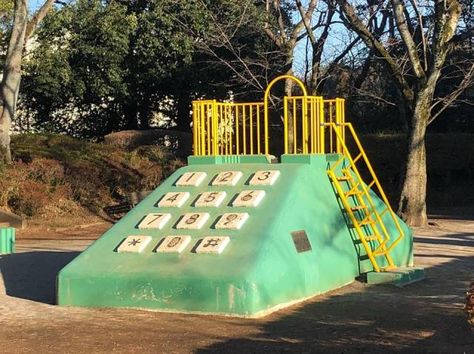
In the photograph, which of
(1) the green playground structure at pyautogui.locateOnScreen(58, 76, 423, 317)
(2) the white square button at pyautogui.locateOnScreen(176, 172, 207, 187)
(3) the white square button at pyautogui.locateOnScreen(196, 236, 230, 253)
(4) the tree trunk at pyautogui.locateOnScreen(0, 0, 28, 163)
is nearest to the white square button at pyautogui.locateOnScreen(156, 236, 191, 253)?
(1) the green playground structure at pyautogui.locateOnScreen(58, 76, 423, 317)

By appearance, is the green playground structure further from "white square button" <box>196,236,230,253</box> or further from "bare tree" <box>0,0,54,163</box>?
"bare tree" <box>0,0,54,163</box>

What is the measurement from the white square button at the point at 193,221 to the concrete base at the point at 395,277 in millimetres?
2633

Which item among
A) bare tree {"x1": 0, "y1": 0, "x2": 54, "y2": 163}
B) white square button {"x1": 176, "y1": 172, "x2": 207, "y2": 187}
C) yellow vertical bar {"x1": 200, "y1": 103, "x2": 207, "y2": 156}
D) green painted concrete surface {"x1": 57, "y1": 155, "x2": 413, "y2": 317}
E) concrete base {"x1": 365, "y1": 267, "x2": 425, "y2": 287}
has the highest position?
bare tree {"x1": 0, "y1": 0, "x2": 54, "y2": 163}

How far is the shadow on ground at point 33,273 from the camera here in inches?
466

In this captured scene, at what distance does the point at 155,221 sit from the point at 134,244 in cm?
62

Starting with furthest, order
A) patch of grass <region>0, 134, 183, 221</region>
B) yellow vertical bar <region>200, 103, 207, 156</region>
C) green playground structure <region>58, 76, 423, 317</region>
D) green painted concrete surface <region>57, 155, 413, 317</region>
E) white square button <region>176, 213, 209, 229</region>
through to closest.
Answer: patch of grass <region>0, 134, 183, 221</region>, yellow vertical bar <region>200, 103, 207, 156</region>, white square button <region>176, 213, 209, 229</region>, green playground structure <region>58, 76, 423, 317</region>, green painted concrete surface <region>57, 155, 413, 317</region>

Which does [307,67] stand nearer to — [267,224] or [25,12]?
[25,12]

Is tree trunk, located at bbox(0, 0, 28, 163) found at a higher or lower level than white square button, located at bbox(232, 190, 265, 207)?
higher

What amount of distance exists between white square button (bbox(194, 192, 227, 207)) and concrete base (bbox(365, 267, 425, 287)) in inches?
96.8

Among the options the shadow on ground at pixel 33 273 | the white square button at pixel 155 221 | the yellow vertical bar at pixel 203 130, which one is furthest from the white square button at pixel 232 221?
the yellow vertical bar at pixel 203 130

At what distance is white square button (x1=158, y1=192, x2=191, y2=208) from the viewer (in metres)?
12.0

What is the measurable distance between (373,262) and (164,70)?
2217 centimetres

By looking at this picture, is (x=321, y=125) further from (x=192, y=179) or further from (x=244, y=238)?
(x=244, y=238)

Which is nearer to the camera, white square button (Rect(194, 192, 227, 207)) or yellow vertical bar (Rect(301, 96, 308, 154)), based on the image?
white square button (Rect(194, 192, 227, 207))
